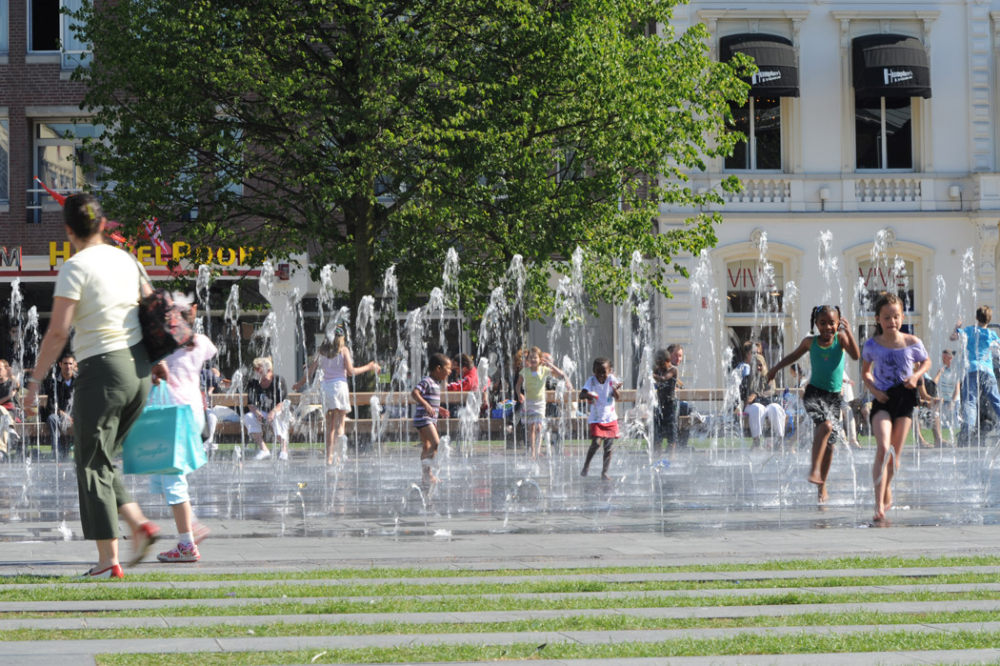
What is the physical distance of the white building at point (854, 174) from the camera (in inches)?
1309

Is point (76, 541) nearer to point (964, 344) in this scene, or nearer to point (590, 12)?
point (964, 344)

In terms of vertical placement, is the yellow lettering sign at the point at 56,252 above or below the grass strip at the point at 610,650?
above

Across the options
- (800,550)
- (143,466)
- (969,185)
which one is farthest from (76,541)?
(969,185)

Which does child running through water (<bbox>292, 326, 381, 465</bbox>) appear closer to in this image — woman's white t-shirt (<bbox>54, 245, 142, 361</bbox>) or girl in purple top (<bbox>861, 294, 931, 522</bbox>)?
girl in purple top (<bbox>861, 294, 931, 522</bbox>)

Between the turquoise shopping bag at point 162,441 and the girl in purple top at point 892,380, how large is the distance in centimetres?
540

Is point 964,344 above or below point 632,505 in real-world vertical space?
above

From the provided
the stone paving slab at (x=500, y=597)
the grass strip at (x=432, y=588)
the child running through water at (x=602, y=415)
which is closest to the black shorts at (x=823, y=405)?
the grass strip at (x=432, y=588)

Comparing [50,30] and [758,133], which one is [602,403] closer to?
[758,133]

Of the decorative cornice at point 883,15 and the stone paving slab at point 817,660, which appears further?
the decorative cornice at point 883,15

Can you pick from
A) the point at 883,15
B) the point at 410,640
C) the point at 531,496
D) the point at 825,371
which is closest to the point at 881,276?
the point at 883,15

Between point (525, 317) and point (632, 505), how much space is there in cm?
1401

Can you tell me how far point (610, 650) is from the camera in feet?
17.7

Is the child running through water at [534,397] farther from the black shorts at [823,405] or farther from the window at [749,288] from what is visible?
the window at [749,288]

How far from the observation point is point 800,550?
9094 mm
